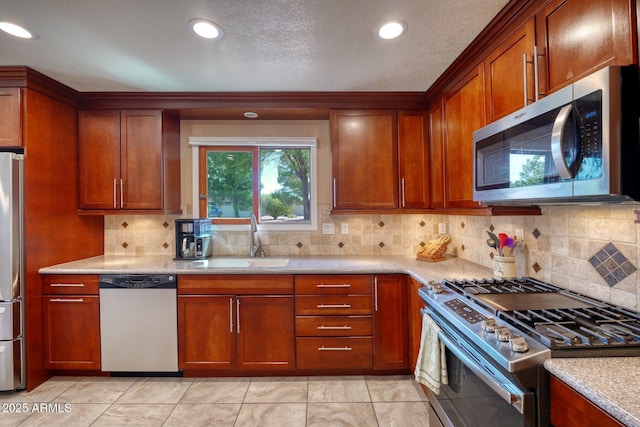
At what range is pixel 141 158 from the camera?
2664 mm

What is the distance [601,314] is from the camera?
1.19 metres

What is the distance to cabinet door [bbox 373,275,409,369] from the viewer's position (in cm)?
234

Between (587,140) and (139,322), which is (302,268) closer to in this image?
(139,322)

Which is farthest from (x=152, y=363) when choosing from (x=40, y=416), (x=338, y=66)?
(x=338, y=66)

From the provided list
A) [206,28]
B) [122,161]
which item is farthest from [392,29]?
[122,161]

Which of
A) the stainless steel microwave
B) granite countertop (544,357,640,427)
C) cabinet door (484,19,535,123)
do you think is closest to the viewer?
granite countertop (544,357,640,427)

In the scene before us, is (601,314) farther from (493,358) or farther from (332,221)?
(332,221)

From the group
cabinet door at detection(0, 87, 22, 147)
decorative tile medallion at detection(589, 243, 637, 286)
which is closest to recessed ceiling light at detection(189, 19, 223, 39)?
cabinet door at detection(0, 87, 22, 147)

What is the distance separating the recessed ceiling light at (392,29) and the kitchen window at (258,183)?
1.38m

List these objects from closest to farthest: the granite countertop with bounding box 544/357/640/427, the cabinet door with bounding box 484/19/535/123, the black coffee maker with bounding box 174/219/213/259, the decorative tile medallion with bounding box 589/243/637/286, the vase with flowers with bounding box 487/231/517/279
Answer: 1. the granite countertop with bounding box 544/357/640/427
2. the decorative tile medallion with bounding box 589/243/637/286
3. the cabinet door with bounding box 484/19/535/123
4. the vase with flowers with bounding box 487/231/517/279
5. the black coffee maker with bounding box 174/219/213/259

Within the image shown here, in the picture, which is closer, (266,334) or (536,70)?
(536,70)

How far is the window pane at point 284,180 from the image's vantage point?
10.0 feet

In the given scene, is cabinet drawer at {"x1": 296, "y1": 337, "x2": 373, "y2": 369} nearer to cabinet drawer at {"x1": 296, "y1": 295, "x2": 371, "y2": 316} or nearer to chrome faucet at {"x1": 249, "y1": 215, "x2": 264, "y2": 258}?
cabinet drawer at {"x1": 296, "y1": 295, "x2": 371, "y2": 316}

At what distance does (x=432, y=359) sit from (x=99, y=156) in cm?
303
